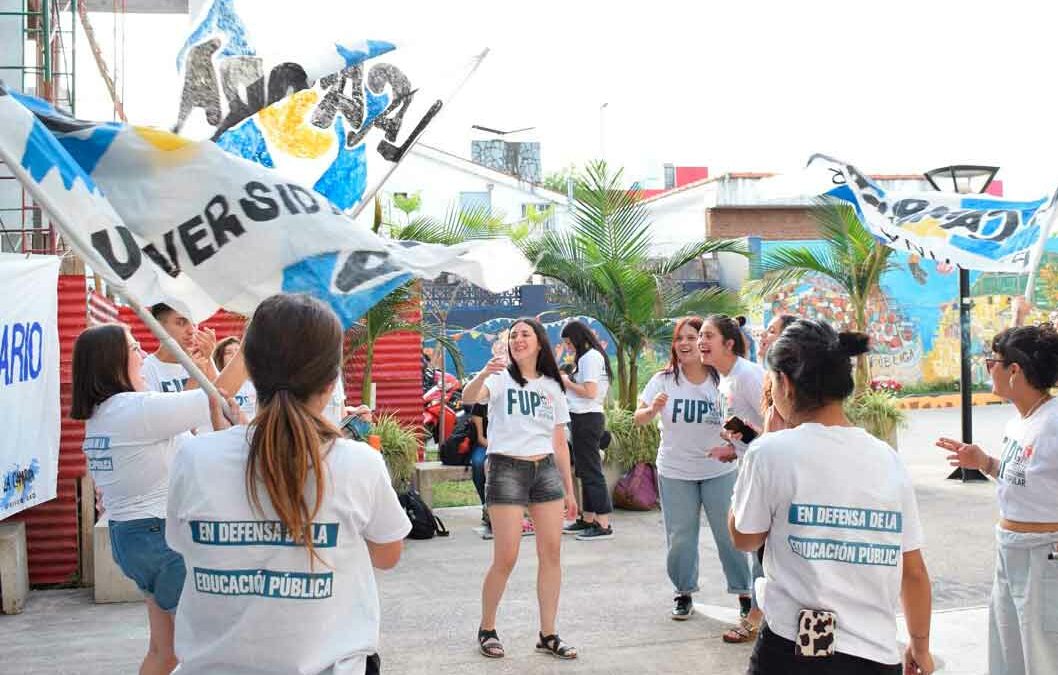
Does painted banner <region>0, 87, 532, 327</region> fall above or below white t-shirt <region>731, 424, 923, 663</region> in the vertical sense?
above

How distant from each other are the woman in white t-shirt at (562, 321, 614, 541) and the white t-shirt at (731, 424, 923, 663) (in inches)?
229

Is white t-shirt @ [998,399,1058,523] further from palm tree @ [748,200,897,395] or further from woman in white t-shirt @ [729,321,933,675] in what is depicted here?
palm tree @ [748,200,897,395]

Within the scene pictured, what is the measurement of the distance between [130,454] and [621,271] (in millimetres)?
8382

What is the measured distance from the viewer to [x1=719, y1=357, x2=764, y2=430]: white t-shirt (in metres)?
6.39

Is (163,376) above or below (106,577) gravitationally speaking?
above

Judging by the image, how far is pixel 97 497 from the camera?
27.3ft

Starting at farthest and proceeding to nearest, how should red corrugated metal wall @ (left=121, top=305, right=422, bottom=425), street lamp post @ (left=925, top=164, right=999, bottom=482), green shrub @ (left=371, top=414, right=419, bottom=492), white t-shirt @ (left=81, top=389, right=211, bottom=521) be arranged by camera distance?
street lamp post @ (left=925, top=164, right=999, bottom=482), red corrugated metal wall @ (left=121, top=305, right=422, bottom=425), green shrub @ (left=371, top=414, right=419, bottom=492), white t-shirt @ (left=81, top=389, right=211, bottom=521)

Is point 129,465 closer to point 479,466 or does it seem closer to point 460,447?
point 479,466

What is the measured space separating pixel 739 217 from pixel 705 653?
25.9 m

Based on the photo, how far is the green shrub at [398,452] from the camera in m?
10.5

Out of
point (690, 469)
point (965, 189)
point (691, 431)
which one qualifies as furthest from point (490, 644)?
point (965, 189)

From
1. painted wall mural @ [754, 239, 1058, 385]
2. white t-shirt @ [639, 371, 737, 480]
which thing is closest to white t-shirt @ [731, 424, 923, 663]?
white t-shirt @ [639, 371, 737, 480]

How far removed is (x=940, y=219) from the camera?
759 cm

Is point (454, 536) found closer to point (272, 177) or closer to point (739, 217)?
point (272, 177)
